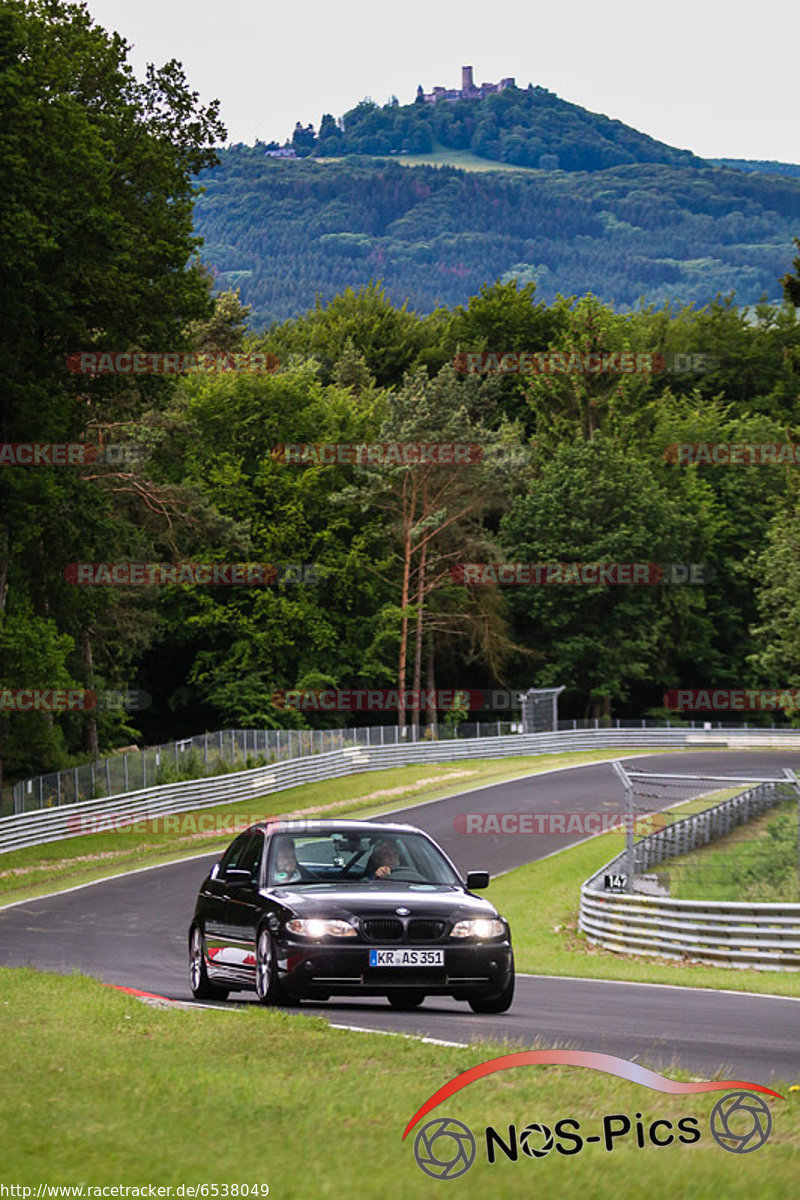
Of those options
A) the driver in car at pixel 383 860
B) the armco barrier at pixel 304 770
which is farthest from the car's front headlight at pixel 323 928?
the armco barrier at pixel 304 770

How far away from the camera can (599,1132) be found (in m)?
6.80

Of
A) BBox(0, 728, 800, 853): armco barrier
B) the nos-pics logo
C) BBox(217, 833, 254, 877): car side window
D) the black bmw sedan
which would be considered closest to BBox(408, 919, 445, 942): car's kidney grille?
the black bmw sedan

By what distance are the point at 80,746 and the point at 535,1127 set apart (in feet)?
170

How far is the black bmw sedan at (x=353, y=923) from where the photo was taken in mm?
12570

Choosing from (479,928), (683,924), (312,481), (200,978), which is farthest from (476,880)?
(312,481)

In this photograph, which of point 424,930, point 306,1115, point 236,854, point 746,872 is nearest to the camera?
point 306,1115

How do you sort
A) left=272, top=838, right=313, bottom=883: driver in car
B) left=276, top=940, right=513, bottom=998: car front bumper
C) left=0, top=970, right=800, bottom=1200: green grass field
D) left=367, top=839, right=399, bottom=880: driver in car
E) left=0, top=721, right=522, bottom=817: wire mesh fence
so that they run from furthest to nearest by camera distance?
left=0, top=721, right=522, bottom=817: wire mesh fence, left=367, top=839, right=399, bottom=880: driver in car, left=272, top=838, right=313, bottom=883: driver in car, left=276, top=940, right=513, bottom=998: car front bumper, left=0, top=970, right=800, bottom=1200: green grass field

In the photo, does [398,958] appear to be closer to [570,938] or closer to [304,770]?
[570,938]

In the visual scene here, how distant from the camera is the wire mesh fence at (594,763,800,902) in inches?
915

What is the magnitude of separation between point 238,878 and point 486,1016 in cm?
233

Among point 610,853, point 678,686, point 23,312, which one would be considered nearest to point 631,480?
point 678,686

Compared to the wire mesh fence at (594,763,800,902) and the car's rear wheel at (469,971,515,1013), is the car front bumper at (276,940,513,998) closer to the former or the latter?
the car's rear wheel at (469,971,515,1013)

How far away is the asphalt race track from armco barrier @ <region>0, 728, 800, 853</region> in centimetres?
500

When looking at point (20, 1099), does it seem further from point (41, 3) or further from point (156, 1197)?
point (41, 3)
